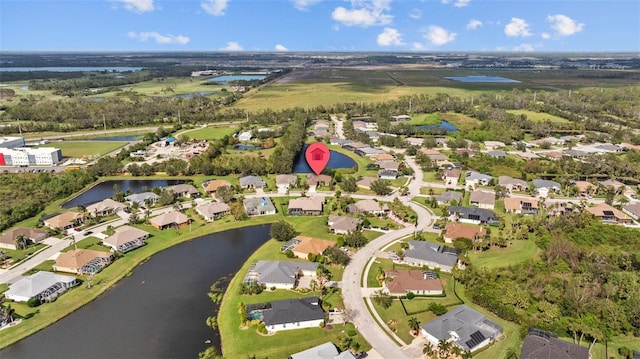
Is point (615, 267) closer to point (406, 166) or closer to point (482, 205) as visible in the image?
point (482, 205)

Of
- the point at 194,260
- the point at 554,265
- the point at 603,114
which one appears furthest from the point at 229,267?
the point at 603,114

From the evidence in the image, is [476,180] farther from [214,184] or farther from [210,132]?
[210,132]

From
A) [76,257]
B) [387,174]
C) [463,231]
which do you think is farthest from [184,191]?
[463,231]

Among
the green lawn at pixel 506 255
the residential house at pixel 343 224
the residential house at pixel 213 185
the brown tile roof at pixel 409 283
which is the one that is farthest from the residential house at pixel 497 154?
the residential house at pixel 213 185

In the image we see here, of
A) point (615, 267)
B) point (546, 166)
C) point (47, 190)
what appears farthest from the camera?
point (546, 166)

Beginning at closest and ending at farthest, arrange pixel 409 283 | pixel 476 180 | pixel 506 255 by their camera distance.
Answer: pixel 409 283
pixel 506 255
pixel 476 180

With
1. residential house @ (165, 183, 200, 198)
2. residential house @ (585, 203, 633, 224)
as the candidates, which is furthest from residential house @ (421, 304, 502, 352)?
residential house @ (165, 183, 200, 198)

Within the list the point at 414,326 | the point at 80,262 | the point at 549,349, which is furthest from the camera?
the point at 80,262
